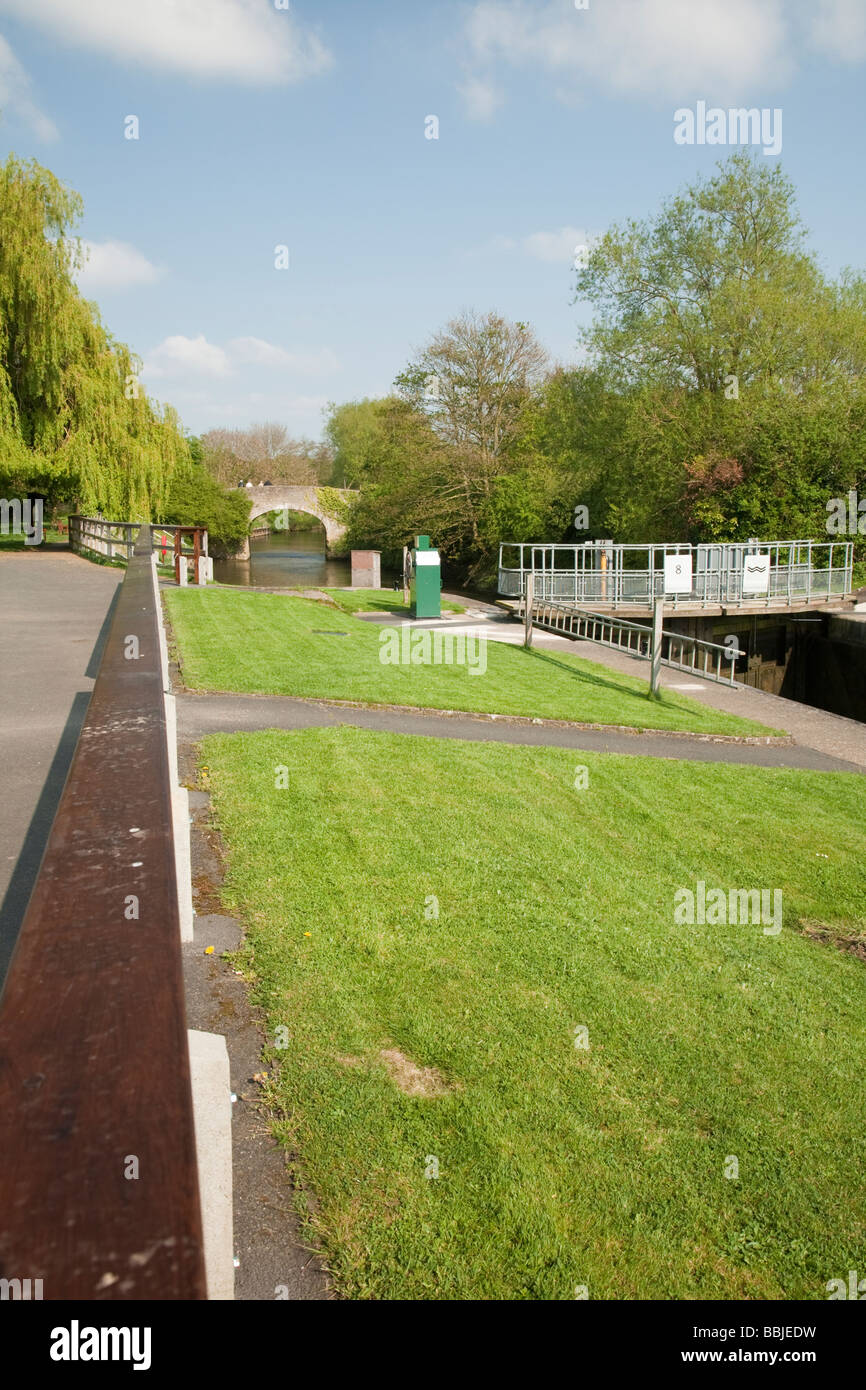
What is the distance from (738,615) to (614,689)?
14.8 m

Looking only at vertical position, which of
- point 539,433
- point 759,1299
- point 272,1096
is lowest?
point 759,1299

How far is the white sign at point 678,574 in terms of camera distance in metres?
26.5

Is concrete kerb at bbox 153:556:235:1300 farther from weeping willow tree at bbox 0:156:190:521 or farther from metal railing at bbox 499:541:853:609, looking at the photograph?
weeping willow tree at bbox 0:156:190:521

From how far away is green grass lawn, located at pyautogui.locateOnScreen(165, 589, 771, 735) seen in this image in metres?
12.0

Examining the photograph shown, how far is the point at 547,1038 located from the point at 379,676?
9152mm

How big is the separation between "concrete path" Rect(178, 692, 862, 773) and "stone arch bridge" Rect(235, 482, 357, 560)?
57.9m

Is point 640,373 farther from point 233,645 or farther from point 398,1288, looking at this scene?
point 398,1288

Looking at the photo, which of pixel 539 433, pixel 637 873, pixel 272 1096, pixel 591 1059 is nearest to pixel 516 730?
pixel 637 873

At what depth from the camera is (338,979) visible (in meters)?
4.71

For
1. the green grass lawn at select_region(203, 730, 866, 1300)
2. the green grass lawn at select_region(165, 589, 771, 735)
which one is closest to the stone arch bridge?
the green grass lawn at select_region(165, 589, 771, 735)

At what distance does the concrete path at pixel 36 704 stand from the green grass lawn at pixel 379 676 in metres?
1.52
